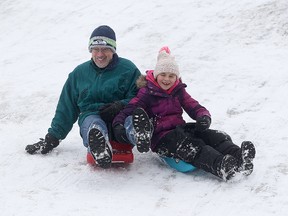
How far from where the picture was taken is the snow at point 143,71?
3.64 metres

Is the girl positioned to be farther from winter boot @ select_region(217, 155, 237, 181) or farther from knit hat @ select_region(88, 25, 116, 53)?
knit hat @ select_region(88, 25, 116, 53)

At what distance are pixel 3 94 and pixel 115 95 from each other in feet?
8.48

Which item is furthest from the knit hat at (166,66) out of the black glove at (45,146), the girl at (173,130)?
the black glove at (45,146)

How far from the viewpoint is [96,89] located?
15.2ft

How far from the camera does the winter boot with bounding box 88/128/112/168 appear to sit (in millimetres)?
3883

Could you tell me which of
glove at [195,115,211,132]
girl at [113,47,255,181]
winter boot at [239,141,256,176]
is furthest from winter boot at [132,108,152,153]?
winter boot at [239,141,256,176]

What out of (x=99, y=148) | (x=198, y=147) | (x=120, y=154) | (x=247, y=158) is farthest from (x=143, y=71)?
(x=247, y=158)

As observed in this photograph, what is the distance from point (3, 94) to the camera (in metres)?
6.57

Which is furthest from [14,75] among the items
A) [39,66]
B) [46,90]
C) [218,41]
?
[218,41]

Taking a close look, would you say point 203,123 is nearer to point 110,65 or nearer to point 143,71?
point 110,65

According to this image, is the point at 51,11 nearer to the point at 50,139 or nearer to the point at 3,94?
the point at 3,94

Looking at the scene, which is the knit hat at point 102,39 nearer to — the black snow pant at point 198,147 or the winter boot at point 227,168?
the black snow pant at point 198,147

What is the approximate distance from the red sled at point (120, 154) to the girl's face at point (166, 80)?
2.26 feet

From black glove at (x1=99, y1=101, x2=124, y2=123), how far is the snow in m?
0.51
